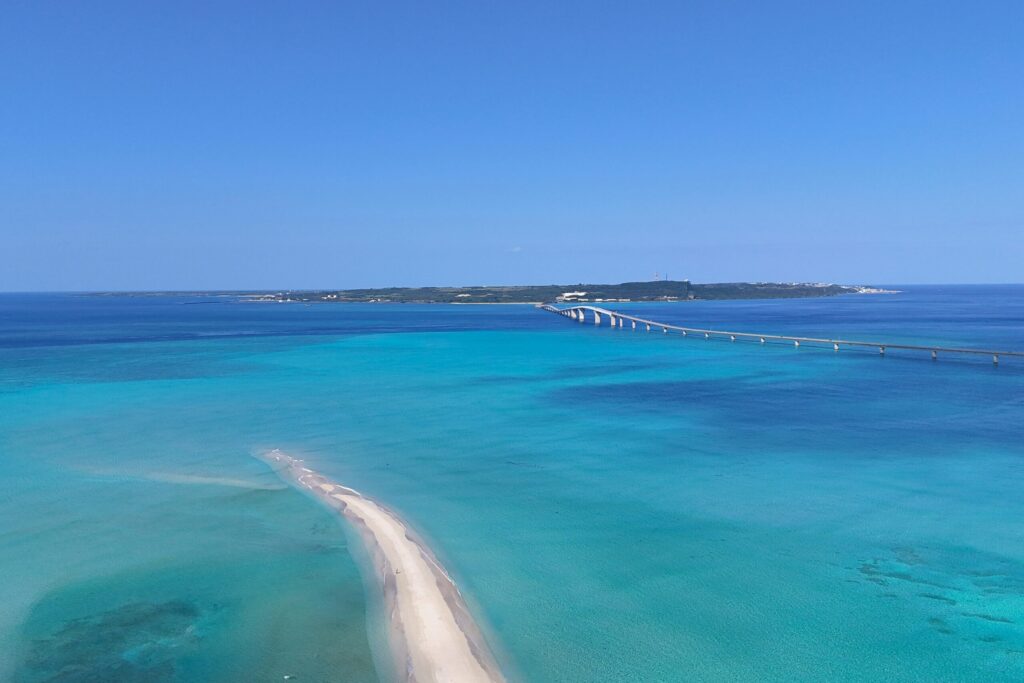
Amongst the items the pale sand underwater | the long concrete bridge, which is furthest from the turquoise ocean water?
the long concrete bridge

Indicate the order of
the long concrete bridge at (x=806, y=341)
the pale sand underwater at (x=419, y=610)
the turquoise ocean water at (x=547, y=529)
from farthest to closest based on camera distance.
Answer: the long concrete bridge at (x=806, y=341)
the turquoise ocean water at (x=547, y=529)
the pale sand underwater at (x=419, y=610)

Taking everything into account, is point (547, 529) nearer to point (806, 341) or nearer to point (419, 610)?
point (419, 610)

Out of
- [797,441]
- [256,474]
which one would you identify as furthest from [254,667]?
[797,441]

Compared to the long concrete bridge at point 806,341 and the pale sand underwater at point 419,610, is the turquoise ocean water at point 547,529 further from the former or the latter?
the long concrete bridge at point 806,341

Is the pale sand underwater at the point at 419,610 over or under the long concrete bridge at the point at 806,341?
under

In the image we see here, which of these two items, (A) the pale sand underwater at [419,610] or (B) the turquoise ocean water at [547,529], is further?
(B) the turquoise ocean water at [547,529]

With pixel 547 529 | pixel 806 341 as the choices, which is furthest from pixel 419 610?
pixel 806 341

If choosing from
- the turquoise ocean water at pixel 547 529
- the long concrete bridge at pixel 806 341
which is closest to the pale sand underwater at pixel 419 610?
the turquoise ocean water at pixel 547 529
